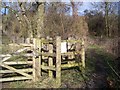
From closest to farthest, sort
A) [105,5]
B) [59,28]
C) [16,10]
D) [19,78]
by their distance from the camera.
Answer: [19,78]
[16,10]
[59,28]
[105,5]

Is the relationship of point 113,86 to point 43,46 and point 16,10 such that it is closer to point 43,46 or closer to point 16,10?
point 43,46

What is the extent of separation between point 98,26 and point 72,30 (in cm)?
835

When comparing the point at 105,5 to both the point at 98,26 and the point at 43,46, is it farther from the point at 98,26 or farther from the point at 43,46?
the point at 43,46

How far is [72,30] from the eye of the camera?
26422 mm

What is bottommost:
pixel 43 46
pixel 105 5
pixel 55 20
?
pixel 43 46

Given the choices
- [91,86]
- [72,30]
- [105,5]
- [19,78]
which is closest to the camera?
[91,86]

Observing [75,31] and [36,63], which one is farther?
[75,31]

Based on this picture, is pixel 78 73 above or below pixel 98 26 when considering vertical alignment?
below

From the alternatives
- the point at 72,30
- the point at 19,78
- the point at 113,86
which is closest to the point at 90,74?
the point at 19,78

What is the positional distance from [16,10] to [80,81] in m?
8.45

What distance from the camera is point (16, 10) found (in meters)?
16.6

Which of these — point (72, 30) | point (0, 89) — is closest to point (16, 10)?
point (0, 89)

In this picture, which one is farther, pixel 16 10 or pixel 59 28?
pixel 59 28

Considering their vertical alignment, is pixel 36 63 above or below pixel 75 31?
below
